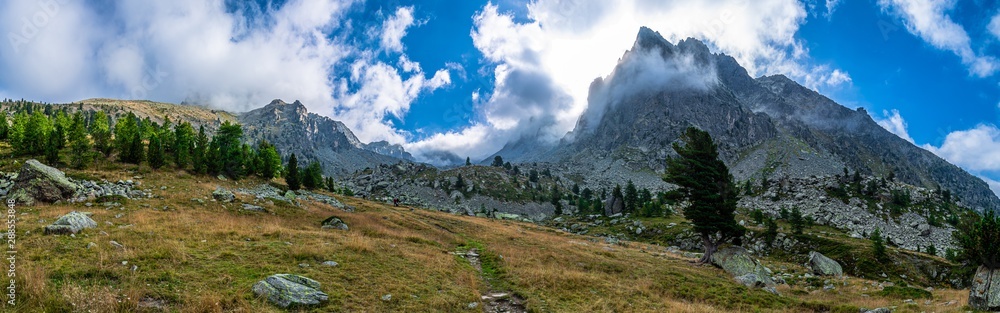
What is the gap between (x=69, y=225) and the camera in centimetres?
1664

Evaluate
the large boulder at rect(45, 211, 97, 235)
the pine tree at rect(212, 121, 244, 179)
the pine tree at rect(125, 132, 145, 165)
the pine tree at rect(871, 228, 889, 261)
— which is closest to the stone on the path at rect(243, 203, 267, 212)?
the large boulder at rect(45, 211, 97, 235)

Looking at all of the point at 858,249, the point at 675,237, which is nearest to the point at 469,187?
the point at 675,237

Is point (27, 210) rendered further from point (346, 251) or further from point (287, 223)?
point (346, 251)

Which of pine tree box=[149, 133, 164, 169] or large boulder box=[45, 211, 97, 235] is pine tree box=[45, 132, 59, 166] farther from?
large boulder box=[45, 211, 97, 235]

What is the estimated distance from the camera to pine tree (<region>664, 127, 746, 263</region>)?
36.9 metres

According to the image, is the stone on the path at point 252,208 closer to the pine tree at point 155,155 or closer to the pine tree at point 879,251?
the pine tree at point 155,155

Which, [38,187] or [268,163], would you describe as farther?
[268,163]

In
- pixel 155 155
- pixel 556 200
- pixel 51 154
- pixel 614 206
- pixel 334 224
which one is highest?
pixel 556 200

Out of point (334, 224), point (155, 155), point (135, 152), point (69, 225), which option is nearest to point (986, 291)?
point (334, 224)

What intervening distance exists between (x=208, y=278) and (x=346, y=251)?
307 inches

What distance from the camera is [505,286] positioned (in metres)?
19.0

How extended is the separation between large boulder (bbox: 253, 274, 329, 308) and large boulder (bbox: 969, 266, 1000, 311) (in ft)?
85.6

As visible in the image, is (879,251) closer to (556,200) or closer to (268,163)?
(268,163)

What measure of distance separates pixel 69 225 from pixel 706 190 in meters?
43.8
